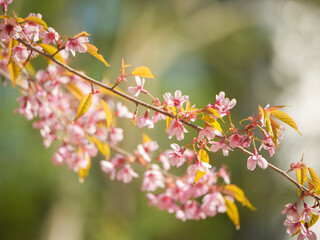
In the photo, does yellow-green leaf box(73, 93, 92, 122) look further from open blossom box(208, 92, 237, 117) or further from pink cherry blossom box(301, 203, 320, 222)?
pink cherry blossom box(301, 203, 320, 222)

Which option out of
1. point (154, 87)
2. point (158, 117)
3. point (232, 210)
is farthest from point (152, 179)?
point (154, 87)

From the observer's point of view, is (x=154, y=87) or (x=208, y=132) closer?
(x=208, y=132)

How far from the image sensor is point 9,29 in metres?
0.47

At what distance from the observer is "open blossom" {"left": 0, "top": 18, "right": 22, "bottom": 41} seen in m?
0.47

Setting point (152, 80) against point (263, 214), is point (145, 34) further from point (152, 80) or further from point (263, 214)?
point (263, 214)

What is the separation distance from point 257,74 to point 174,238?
90.8 inches

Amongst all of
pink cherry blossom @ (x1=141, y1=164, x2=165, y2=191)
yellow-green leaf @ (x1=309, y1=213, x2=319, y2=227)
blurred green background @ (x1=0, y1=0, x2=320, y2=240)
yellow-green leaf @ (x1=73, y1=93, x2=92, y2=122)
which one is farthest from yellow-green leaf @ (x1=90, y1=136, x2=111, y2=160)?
blurred green background @ (x1=0, y1=0, x2=320, y2=240)

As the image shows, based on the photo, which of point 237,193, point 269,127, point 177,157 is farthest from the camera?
point 237,193

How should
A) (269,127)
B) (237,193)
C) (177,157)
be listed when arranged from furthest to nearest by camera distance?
1. (237,193)
2. (177,157)
3. (269,127)

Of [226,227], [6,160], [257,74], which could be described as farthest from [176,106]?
[6,160]

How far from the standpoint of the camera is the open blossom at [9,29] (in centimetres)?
47

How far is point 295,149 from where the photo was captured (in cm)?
221

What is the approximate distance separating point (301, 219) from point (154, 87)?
2.80 m

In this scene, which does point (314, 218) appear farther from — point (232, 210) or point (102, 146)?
point (102, 146)
